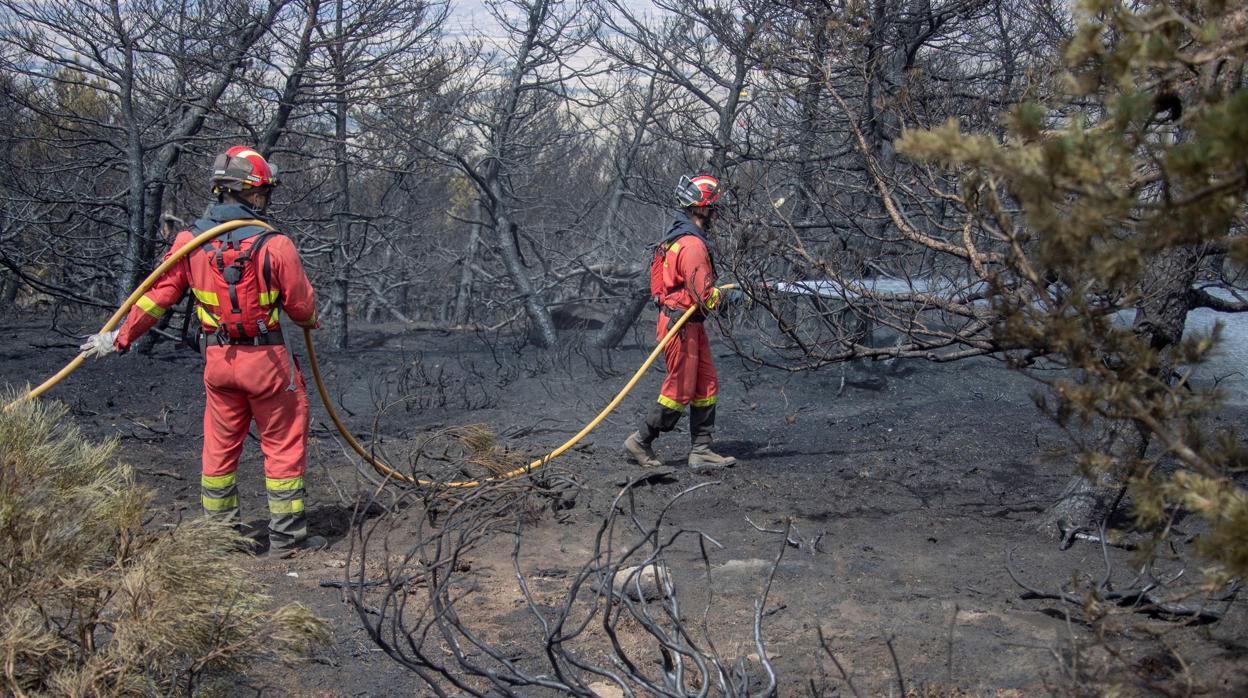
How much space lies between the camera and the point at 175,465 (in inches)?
273

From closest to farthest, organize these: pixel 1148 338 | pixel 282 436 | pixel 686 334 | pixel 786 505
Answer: pixel 1148 338 < pixel 282 436 < pixel 786 505 < pixel 686 334

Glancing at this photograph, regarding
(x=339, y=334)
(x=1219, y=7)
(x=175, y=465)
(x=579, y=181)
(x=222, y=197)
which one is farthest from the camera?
(x=579, y=181)

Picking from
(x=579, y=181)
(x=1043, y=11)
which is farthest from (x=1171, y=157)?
(x=579, y=181)

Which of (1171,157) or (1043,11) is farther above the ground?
(1043,11)

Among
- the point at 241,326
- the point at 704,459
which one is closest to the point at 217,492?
the point at 241,326

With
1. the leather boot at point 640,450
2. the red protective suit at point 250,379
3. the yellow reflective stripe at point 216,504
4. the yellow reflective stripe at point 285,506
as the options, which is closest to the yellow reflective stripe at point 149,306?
the red protective suit at point 250,379

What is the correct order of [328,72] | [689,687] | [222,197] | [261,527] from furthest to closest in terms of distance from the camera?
[328,72], [261,527], [222,197], [689,687]

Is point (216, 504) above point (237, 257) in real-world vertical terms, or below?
below

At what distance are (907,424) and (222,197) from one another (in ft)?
17.4

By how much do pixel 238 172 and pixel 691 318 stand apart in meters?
2.93

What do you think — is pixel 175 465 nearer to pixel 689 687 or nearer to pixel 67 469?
pixel 67 469

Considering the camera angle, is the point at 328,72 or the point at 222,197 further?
the point at 328,72

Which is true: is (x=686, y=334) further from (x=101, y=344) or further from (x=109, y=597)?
(x=109, y=597)

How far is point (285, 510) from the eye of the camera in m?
5.27
